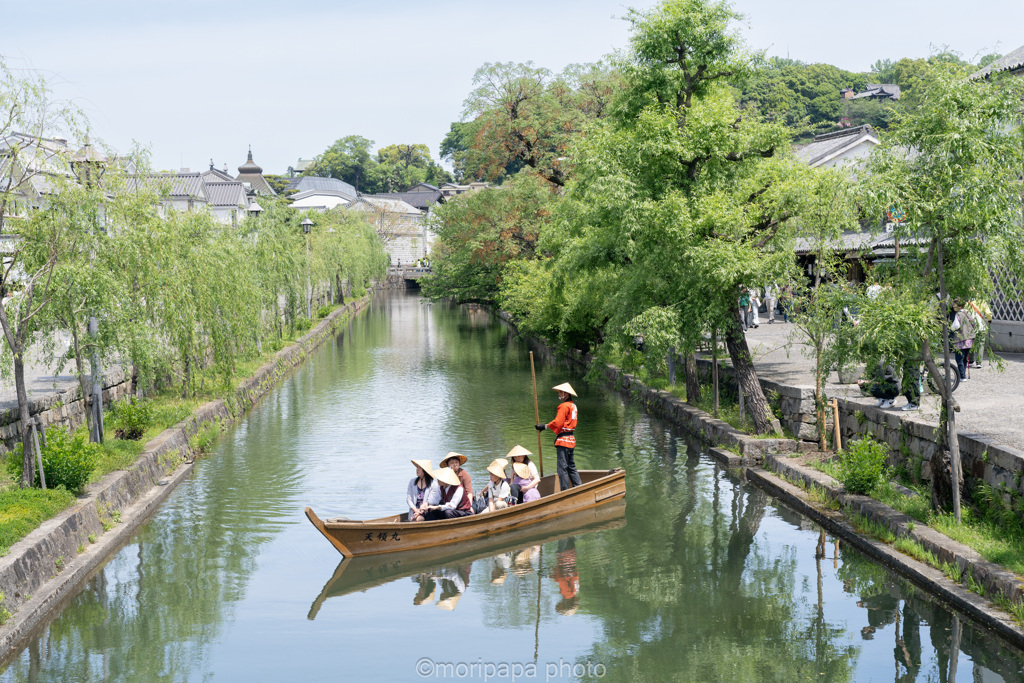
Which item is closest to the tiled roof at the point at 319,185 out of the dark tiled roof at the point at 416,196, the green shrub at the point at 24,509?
the dark tiled roof at the point at 416,196

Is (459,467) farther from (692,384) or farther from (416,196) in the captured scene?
(416,196)

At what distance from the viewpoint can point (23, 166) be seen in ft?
40.8

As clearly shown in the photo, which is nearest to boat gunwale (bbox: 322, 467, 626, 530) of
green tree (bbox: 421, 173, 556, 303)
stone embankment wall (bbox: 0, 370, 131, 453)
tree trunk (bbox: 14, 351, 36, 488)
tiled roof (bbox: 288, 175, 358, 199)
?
tree trunk (bbox: 14, 351, 36, 488)

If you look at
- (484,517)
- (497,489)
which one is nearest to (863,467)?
(497,489)

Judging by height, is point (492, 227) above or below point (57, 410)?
above

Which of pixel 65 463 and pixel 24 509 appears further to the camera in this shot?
pixel 65 463

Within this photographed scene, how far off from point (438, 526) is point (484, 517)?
75 centimetres

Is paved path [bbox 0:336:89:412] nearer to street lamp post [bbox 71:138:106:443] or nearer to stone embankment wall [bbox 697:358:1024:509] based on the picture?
street lamp post [bbox 71:138:106:443]

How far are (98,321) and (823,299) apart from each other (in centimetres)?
1204

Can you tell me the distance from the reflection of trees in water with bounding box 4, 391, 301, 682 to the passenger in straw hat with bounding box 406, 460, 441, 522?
2.30m

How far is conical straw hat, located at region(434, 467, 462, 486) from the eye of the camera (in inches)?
495

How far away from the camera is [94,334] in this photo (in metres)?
14.7

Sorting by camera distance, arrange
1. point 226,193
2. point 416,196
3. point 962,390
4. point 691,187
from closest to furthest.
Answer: point 962,390 → point 691,187 → point 226,193 → point 416,196

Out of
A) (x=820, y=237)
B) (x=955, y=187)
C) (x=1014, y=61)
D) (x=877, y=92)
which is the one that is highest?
(x=877, y=92)
